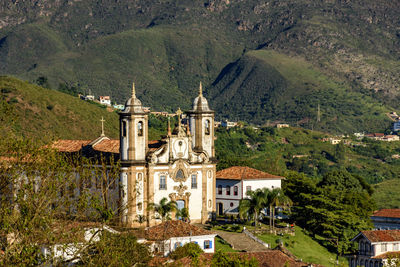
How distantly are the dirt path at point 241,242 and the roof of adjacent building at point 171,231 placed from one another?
19.5 feet

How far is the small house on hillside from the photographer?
96844mm

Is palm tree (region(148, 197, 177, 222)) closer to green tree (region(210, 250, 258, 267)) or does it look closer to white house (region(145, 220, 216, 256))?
white house (region(145, 220, 216, 256))

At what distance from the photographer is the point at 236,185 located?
278 ft

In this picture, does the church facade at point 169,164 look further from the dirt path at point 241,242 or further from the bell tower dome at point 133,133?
the dirt path at point 241,242

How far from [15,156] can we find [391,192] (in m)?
117

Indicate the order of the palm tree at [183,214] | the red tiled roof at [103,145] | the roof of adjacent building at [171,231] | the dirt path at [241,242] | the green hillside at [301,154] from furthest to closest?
the green hillside at [301,154]
the red tiled roof at [103,145]
the palm tree at [183,214]
the dirt path at [241,242]
the roof of adjacent building at [171,231]

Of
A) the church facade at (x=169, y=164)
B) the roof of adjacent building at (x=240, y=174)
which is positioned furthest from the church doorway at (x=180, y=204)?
the roof of adjacent building at (x=240, y=174)

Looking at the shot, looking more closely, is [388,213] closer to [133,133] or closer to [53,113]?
[133,133]

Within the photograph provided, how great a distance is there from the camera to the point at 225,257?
4784cm

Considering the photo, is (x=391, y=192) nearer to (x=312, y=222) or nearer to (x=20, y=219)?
(x=312, y=222)

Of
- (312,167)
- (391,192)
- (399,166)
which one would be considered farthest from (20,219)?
(399,166)

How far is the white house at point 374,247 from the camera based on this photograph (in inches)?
2859

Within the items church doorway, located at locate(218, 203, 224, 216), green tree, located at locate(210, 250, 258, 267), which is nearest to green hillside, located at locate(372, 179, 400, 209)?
church doorway, located at locate(218, 203, 224, 216)

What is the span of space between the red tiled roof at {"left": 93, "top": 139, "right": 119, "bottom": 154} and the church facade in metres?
3.69
